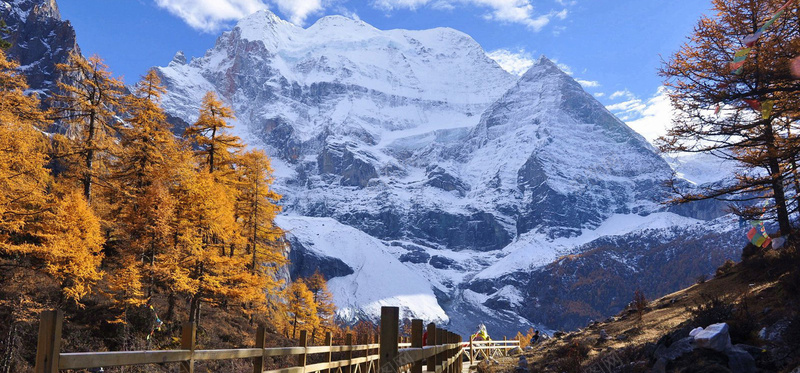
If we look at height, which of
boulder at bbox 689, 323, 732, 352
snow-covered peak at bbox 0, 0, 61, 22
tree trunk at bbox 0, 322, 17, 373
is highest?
snow-covered peak at bbox 0, 0, 61, 22

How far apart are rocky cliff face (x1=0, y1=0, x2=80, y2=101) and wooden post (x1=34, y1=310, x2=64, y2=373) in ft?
407

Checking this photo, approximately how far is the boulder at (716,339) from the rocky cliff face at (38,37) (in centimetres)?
12398

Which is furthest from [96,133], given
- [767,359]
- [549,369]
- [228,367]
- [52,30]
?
[52,30]

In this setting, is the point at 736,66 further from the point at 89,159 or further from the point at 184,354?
the point at 89,159

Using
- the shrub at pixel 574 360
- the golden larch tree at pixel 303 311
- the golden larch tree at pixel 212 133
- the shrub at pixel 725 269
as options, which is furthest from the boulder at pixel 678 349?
the golden larch tree at pixel 303 311

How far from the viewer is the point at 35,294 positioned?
18453mm

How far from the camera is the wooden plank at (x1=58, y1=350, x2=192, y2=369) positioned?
2952 mm

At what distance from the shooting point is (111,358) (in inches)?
128

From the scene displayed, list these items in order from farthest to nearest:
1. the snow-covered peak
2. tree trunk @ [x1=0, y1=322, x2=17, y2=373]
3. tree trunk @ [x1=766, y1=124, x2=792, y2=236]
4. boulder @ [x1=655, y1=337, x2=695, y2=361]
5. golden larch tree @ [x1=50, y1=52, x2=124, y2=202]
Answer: the snow-covered peak, golden larch tree @ [x1=50, y1=52, x2=124, y2=202], tree trunk @ [x1=0, y1=322, x2=17, y2=373], tree trunk @ [x1=766, y1=124, x2=792, y2=236], boulder @ [x1=655, y1=337, x2=695, y2=361]

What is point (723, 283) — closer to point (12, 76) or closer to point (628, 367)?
point (628, 367)

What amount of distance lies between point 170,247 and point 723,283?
2025 cm

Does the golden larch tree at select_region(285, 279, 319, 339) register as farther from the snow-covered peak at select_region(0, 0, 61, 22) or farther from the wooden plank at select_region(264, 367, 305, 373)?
the snow-covered peak at select_region(0, 0, 61, 22)

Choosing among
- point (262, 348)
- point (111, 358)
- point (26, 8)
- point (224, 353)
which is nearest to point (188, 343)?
point (224, 353)

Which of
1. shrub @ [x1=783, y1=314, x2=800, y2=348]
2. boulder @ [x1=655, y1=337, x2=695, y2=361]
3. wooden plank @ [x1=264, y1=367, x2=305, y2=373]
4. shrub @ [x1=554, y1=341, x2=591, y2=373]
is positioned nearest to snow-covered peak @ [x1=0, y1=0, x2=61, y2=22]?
shrub @ [x1=554, y1=341, x2=591, y2=373]
